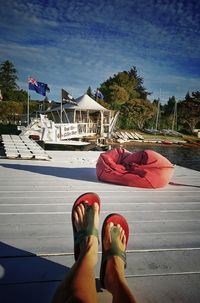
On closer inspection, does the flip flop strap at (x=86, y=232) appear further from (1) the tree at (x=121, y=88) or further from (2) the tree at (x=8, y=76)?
(2) the tree at (x=8, y=76)

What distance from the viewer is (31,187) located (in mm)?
4363

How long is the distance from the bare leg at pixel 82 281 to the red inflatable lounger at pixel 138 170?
2993 mm

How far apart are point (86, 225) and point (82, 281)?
0.66 meters

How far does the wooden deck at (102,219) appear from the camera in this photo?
1.75 meters

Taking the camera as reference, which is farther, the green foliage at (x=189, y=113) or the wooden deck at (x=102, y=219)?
the green foliage at (x=189, y=113)

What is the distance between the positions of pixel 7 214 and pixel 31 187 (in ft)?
4.50

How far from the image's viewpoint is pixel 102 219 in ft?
9.93

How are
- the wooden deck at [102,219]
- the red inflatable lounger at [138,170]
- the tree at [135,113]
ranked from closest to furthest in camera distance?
the wooden deck at [102,219] < the red inflatable lounger at [138,170] < the tree at [135,113]

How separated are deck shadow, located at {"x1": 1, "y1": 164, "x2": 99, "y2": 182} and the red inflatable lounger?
46 centimetres

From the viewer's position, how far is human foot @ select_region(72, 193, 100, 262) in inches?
67.6

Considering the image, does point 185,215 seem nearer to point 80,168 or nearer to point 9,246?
point 9,246

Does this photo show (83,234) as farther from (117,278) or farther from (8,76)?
(8,76)

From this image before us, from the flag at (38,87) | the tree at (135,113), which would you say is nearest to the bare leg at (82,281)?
the flag at (38,87)

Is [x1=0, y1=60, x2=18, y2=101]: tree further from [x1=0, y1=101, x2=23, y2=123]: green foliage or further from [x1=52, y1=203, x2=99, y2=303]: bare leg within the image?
[x1=52, y1=203, x2=99, y2=303]: bare leg
